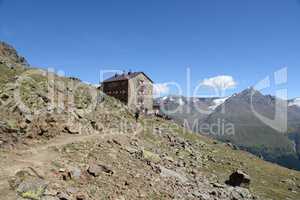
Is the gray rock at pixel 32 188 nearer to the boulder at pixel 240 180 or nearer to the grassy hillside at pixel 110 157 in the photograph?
the grassy hillside at pixel 110 157

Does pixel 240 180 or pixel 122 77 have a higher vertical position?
pixel 122 77

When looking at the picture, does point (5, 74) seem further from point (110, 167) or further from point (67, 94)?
point (110, 167)

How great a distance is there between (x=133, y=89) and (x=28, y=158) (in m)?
69.0

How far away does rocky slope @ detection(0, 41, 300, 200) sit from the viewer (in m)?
25.7

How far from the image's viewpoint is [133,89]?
96.8 metres

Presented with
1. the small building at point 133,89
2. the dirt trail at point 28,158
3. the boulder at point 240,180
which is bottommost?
the boulder at point 240,180

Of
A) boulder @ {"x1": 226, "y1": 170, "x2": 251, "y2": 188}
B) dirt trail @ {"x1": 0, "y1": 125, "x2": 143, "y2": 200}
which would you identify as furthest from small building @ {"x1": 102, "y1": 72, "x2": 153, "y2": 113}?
dirt trail @ {"x1": 0, "y1": 125, "x2": 143, "y2": 200}

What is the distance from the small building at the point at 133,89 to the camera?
94750 mm

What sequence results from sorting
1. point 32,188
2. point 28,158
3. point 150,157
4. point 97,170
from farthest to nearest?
point 150,157 → point 97,170 → point 28,158 → point 32,188

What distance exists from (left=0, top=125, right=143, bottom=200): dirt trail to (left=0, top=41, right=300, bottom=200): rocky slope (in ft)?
0.21

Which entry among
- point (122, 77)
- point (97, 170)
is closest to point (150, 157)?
point (97, 170)

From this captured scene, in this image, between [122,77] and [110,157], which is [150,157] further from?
[122,77]

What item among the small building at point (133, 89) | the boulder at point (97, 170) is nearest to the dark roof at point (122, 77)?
the small building at point (133, 89)

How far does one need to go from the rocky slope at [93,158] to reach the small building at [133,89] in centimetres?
3558
